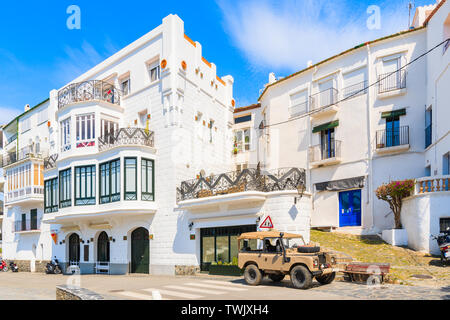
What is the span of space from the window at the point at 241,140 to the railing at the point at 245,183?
9780mm

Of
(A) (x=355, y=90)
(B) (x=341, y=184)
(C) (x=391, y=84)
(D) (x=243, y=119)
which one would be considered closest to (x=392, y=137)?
(C) (x=391, y=84)

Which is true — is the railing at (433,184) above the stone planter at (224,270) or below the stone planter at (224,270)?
above

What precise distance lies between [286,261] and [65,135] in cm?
1751

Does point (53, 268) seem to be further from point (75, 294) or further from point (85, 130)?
point (75, 294)

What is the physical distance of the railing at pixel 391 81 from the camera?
22.2 meters

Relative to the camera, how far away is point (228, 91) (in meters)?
27.8

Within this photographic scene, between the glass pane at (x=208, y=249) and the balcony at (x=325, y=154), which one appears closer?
the glass pane at (x=208, y=249)

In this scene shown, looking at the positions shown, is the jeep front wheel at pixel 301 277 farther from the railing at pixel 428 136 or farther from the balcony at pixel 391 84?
the balcony at pixel 391 84

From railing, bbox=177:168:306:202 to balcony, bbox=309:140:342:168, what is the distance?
6.23m

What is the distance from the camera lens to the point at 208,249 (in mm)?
19797

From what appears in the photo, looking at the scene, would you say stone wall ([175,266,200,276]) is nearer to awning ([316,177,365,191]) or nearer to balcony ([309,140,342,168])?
awning ([316,177,365,191])

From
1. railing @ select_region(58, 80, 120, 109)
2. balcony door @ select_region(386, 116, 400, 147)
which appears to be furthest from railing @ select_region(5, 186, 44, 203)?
balcony door @ select_region(386, 116, 400, 147)

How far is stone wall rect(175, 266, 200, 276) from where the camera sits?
19.8 m

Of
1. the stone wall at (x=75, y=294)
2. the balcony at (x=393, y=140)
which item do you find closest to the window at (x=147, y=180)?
the stone wall at (x=75, y=294)
